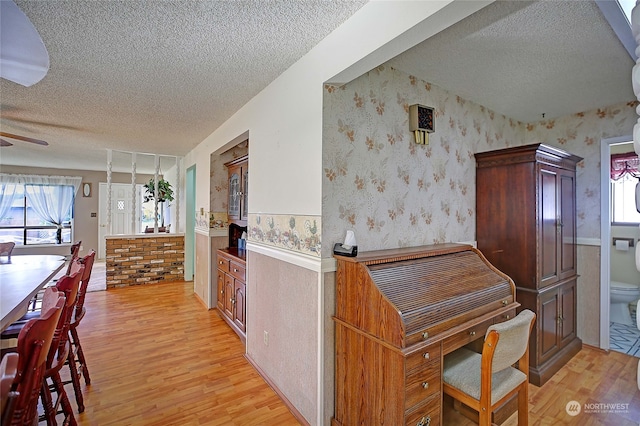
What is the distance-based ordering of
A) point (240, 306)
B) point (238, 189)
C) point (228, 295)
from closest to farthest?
point (240, 306), point (228, 295), point (238, 189)

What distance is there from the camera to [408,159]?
7.45ft

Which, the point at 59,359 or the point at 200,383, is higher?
the point at 59,359

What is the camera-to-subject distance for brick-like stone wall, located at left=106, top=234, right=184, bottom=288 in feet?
17.1

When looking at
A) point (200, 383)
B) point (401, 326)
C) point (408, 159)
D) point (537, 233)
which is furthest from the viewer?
point (537, 233)

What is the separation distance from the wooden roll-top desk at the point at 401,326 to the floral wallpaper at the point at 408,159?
0.31m

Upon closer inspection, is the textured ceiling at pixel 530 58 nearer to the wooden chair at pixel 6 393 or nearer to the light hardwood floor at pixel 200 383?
the wooden chair at pixel 6 393

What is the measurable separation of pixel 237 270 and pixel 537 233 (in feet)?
9.37

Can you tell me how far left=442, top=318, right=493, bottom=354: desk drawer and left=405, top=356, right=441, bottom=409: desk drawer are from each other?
0.11m

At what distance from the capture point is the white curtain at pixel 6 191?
6.73 metres

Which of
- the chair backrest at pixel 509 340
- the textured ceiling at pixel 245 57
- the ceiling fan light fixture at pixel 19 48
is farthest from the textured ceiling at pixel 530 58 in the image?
the ceiling fan light fixture at pixel 19 48

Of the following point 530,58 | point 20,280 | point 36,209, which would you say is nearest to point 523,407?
point 530,58

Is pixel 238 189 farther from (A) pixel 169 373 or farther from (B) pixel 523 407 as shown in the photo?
(B) pixel 523 407

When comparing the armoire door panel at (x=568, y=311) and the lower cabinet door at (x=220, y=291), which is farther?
the lower cabinet door at (x=220, y=291)

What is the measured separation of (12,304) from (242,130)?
2.09 metres
